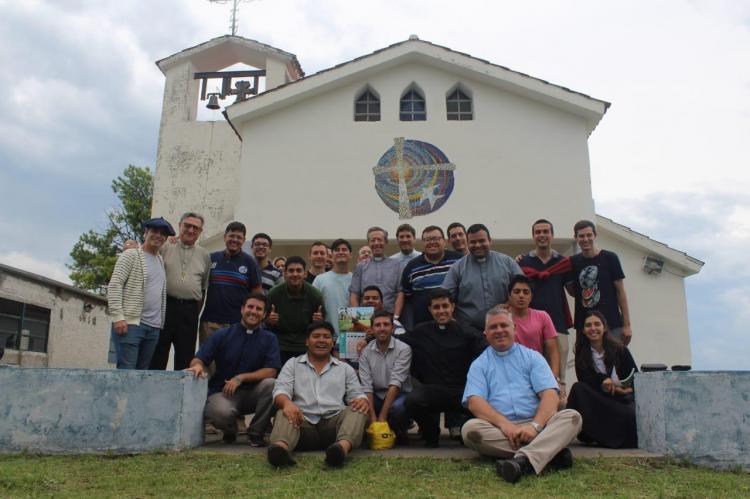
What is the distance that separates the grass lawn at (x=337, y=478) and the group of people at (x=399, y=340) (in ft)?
0.63

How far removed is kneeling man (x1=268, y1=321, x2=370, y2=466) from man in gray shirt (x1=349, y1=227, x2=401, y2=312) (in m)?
1.30

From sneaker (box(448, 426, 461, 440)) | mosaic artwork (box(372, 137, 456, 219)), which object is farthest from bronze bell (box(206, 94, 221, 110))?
sneaker (box(448, 426, 461, 440))

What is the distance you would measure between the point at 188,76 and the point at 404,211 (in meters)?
8.30

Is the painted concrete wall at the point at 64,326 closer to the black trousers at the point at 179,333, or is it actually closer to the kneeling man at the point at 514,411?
the black trousers at the point at 179,333

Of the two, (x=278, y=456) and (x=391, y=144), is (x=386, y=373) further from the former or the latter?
(x=391, y=144)

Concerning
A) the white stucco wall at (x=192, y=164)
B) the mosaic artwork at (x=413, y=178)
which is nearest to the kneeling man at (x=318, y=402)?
the mosaic artwork at (x=413, y=178)

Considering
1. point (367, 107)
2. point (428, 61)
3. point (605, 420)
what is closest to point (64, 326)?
point (367, 107)

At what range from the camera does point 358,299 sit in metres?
6.54

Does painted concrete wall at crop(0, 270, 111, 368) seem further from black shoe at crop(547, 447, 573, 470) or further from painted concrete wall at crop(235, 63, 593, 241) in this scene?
black shoe at crop(547, 447, 573, 470)

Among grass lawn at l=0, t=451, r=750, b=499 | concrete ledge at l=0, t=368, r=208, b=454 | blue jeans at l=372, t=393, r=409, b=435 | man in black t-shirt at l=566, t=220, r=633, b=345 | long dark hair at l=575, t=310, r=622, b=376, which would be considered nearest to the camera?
grass lawn at l=0, t=451, r=750, b=499

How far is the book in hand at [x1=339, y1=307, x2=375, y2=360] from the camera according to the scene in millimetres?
6098

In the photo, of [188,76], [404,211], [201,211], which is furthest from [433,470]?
[188,76]

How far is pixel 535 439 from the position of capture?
4.34m

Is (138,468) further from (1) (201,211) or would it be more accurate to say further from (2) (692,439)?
(1) (201,211)
